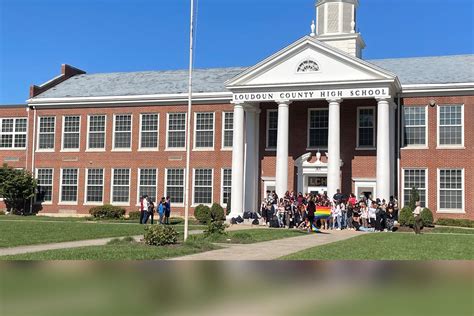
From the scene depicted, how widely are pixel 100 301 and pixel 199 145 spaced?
34425mm

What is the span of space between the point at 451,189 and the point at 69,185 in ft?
86.0

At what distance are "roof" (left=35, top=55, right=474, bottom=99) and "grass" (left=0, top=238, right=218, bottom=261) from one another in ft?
77.2

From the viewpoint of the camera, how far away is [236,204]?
113 feet

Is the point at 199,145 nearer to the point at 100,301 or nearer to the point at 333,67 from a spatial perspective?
the point at 333,67

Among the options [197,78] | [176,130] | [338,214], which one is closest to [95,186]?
[176,130]

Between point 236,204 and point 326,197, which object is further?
point 236,204

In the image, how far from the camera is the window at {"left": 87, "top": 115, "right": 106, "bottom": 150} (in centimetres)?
4191

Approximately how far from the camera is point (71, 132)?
42.7m

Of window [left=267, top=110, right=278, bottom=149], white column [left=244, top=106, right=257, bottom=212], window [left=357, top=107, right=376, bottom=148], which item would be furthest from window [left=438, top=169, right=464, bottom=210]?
white column [left=244, top=106, right=257, bottom=212]

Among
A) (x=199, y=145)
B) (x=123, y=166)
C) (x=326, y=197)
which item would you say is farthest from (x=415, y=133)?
(x=123, y=166)

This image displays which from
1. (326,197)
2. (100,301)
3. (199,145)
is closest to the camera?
(100,301)

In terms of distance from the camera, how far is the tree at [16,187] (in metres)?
41.0

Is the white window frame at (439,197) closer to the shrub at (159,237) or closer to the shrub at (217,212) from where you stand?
the shrub at (217,212)

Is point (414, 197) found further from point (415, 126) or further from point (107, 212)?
point (107, 212)
